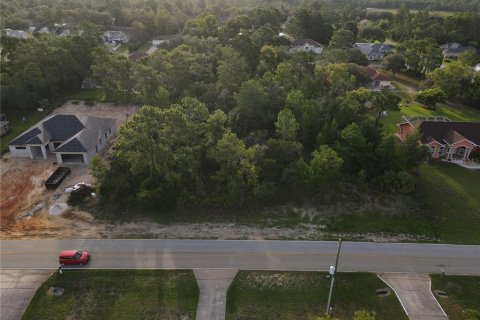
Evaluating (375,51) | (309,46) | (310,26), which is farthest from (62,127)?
(310,26)

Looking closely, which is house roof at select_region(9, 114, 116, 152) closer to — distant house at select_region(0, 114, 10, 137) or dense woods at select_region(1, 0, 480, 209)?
dense woods at select_region(1, 0, 480, 209)

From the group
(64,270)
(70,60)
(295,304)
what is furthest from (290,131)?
(70,60)

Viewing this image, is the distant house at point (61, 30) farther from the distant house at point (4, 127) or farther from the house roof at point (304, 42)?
the house roof at point (304, 42)

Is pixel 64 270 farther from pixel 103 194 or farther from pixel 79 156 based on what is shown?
pixel 79 156

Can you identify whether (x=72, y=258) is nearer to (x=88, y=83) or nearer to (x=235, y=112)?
(x=235, y=112)

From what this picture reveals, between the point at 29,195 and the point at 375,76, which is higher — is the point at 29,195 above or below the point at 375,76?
below

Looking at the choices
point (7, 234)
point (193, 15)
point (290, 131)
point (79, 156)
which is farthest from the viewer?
point (193, 15)
